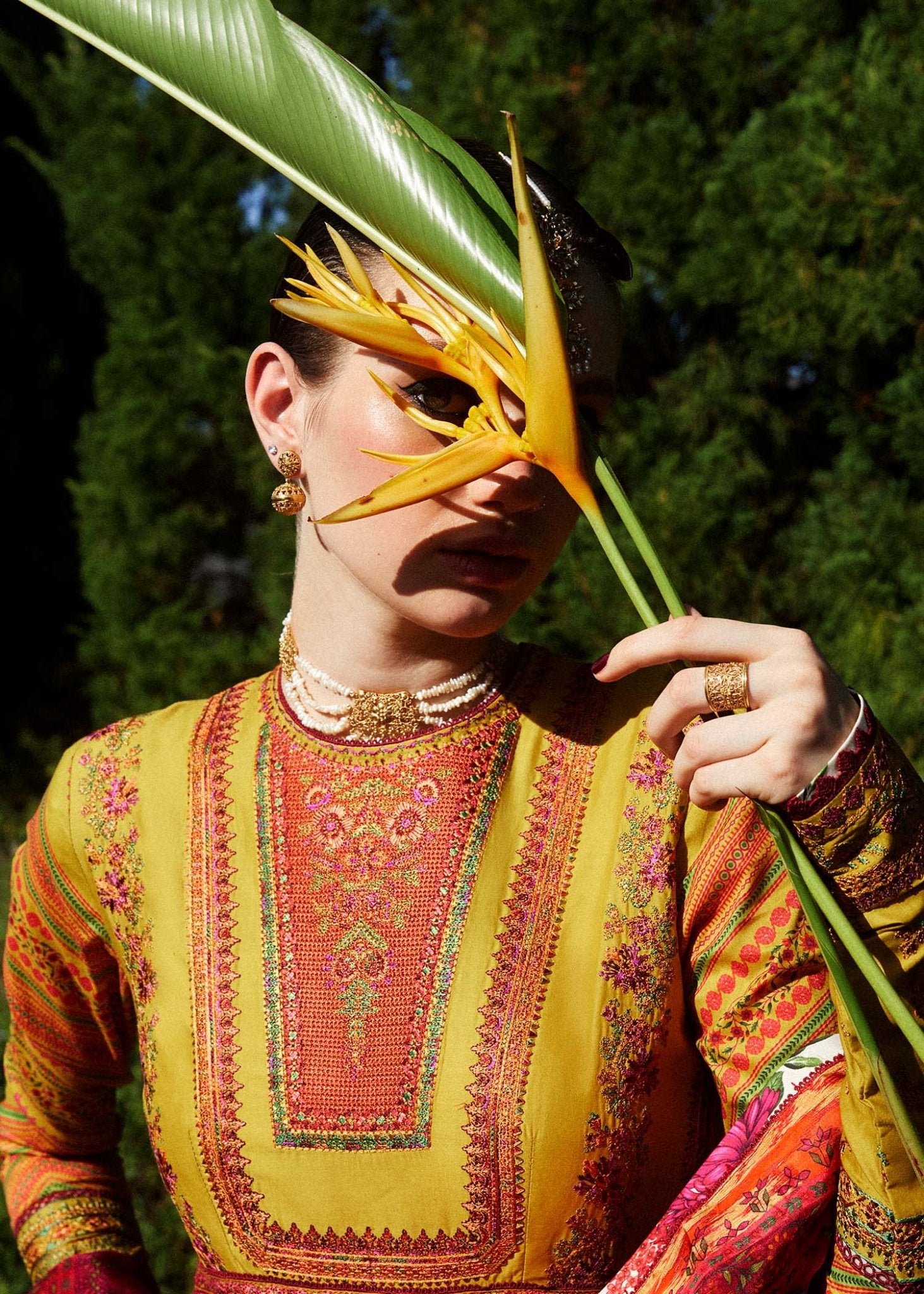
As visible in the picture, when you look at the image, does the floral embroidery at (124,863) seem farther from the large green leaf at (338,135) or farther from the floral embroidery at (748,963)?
the large green leaf at (338,135)

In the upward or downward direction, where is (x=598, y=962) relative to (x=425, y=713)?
downward

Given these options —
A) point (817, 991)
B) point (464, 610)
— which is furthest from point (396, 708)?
point (817, 991)

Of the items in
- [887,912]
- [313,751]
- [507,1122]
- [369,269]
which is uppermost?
[369,269]

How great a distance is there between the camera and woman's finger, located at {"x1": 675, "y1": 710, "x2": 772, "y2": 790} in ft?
3.16

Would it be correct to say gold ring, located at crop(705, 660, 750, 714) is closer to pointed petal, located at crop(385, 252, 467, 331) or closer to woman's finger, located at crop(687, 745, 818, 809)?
woman's finger, located at crop(687, 745, 818, 809)

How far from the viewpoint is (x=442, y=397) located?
1.27 m

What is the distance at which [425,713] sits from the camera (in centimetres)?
149

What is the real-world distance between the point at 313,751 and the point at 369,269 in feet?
1.79

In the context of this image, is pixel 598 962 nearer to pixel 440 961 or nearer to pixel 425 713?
pixel 440 961

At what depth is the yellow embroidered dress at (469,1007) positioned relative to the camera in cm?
123

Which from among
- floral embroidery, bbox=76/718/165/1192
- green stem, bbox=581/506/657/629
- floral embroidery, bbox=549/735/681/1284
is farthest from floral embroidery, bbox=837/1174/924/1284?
floral embroidery, bbox=76/718/165/1192

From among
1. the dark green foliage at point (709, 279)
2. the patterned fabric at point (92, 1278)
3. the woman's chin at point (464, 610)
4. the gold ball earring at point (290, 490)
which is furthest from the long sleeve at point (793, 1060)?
the dark green foliage at point (709, 279)

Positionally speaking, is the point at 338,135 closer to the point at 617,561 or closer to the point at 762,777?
the point at 617,561

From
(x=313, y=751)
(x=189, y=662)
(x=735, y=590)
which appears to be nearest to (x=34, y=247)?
(x=189, y=662)
